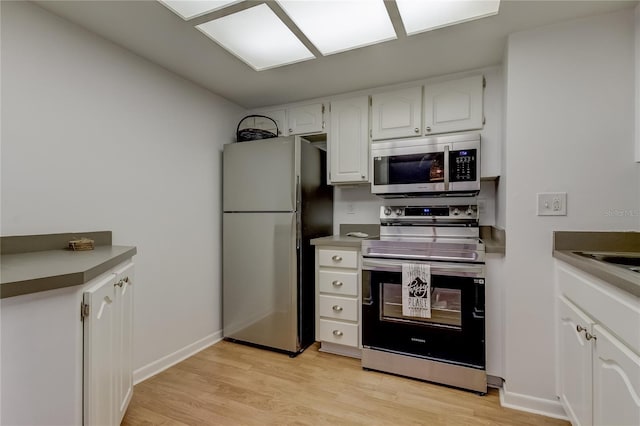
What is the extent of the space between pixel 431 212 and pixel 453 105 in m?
0.82

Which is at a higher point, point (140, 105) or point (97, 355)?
point (140, 105)

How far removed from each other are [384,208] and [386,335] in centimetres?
99

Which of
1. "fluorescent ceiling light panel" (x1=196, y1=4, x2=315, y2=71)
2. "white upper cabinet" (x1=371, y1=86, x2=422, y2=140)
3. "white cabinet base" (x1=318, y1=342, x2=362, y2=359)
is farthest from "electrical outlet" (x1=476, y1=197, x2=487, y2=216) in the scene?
"fluorescent ceiling light panel" (x1=196, y1=4, x2=315, y2=71)

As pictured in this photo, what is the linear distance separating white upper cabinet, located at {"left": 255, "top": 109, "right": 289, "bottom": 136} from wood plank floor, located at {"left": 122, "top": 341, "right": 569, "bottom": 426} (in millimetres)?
2012

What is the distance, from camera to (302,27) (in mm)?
1733

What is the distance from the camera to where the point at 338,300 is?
2.39 meters

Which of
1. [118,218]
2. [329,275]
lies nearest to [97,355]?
[118,218]

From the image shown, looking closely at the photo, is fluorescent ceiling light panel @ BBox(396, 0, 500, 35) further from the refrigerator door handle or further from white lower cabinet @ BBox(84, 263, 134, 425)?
white lower cabinet @ BBox(84, 263, 134, 425)

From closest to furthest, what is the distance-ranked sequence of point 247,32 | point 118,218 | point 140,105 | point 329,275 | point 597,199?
point 597,199 → point 247,32 → point 118,218 → point 140,105 → point 329,275

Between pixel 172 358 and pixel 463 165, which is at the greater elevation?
pixel 463 165

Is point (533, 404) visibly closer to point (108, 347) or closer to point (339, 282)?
point (339, 282)

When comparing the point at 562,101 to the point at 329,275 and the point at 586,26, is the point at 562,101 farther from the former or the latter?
the point at 329,275

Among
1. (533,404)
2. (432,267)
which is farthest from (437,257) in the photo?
(533,404)

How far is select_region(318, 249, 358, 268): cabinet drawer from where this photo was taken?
92.5 inches
